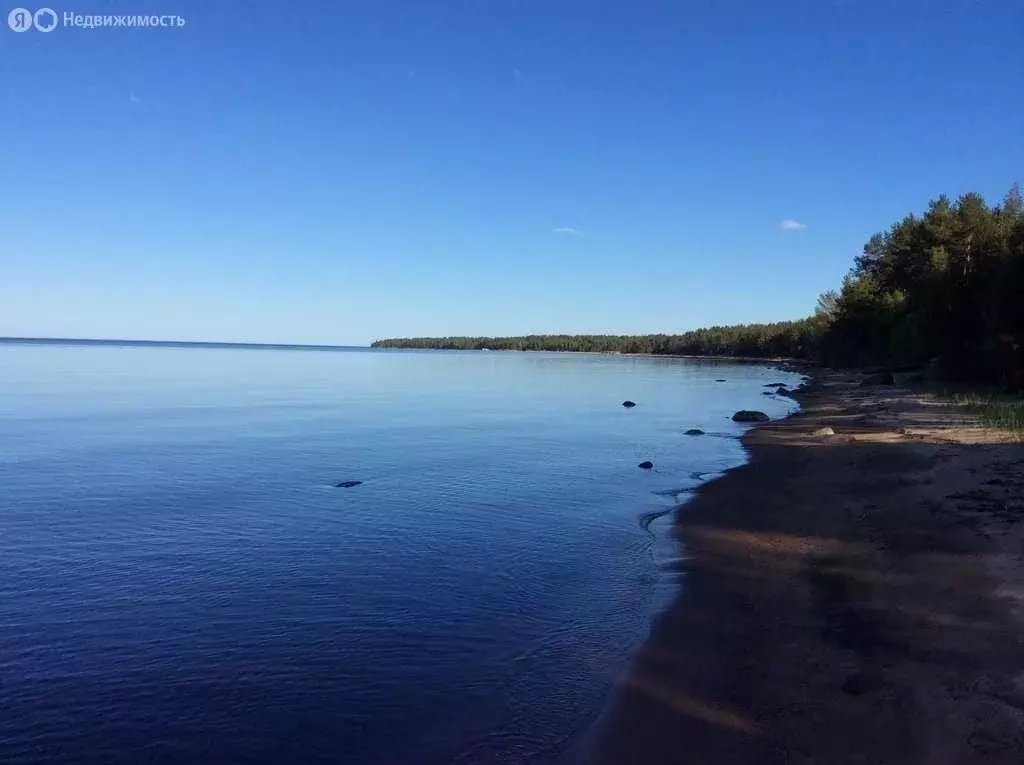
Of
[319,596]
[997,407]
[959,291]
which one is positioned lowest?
[319,596]

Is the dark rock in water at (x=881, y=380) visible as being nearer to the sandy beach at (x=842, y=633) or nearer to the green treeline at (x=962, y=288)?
the green treeline at (x=962, y=288)

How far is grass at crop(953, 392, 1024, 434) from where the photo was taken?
936 inches

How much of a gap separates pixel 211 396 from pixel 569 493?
4038cm

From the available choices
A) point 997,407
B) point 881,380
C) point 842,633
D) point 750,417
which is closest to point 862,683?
point 842,633

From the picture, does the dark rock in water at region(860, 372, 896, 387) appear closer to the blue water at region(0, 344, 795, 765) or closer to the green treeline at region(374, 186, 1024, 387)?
the green treeline at region(374, 186, 1024, 387)

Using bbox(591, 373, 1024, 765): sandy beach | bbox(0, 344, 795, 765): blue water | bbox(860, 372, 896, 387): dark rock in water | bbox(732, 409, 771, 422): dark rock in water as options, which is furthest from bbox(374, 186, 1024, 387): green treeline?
bbox(591, 373, 1024, 765): sandy beach

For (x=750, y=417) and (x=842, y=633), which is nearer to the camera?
(x=842, y=633)

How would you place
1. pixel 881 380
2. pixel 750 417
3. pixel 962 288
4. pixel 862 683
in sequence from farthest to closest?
pixel 881 380 → pixel 962 288 → pixel 750 417 → pixel 862 683

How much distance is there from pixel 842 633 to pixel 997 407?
25775 mm

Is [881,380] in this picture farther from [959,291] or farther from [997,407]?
[997,407]

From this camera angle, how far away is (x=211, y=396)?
52.3 meters

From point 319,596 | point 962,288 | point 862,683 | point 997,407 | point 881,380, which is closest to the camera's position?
point 862,683

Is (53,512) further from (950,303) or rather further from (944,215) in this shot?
(944,215)

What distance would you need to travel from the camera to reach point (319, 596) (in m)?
11.1
